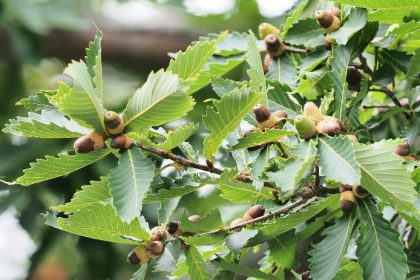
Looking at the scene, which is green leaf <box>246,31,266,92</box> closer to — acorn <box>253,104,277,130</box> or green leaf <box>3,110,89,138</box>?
acorn <box>253,104,277,130</box>

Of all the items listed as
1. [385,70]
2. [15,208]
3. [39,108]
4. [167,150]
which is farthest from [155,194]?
[15,208]

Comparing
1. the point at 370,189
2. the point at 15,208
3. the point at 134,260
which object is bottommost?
the point at 15,208

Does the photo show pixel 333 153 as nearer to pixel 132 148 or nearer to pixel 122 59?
pixel 132 148

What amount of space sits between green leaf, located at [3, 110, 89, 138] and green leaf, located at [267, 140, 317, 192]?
0.22 metres

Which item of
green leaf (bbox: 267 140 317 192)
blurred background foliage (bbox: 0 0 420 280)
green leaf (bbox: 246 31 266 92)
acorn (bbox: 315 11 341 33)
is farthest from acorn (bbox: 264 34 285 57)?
blurred background foliage (bbox: 0 0 420 280)

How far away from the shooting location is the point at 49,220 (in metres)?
0.97

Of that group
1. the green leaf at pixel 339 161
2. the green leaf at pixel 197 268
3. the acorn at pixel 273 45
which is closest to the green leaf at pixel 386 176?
the green leaf at pixel 339 161

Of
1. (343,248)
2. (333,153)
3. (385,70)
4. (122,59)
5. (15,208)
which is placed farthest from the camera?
(122,59)

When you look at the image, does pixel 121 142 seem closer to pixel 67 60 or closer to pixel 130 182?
pixel 130 182

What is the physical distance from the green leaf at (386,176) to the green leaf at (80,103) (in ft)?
0.88

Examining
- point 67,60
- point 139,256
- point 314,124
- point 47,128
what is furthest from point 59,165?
point 67,60

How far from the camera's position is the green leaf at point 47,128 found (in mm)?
853

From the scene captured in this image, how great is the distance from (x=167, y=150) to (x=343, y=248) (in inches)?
9.0

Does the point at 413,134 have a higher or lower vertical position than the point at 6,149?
higher
